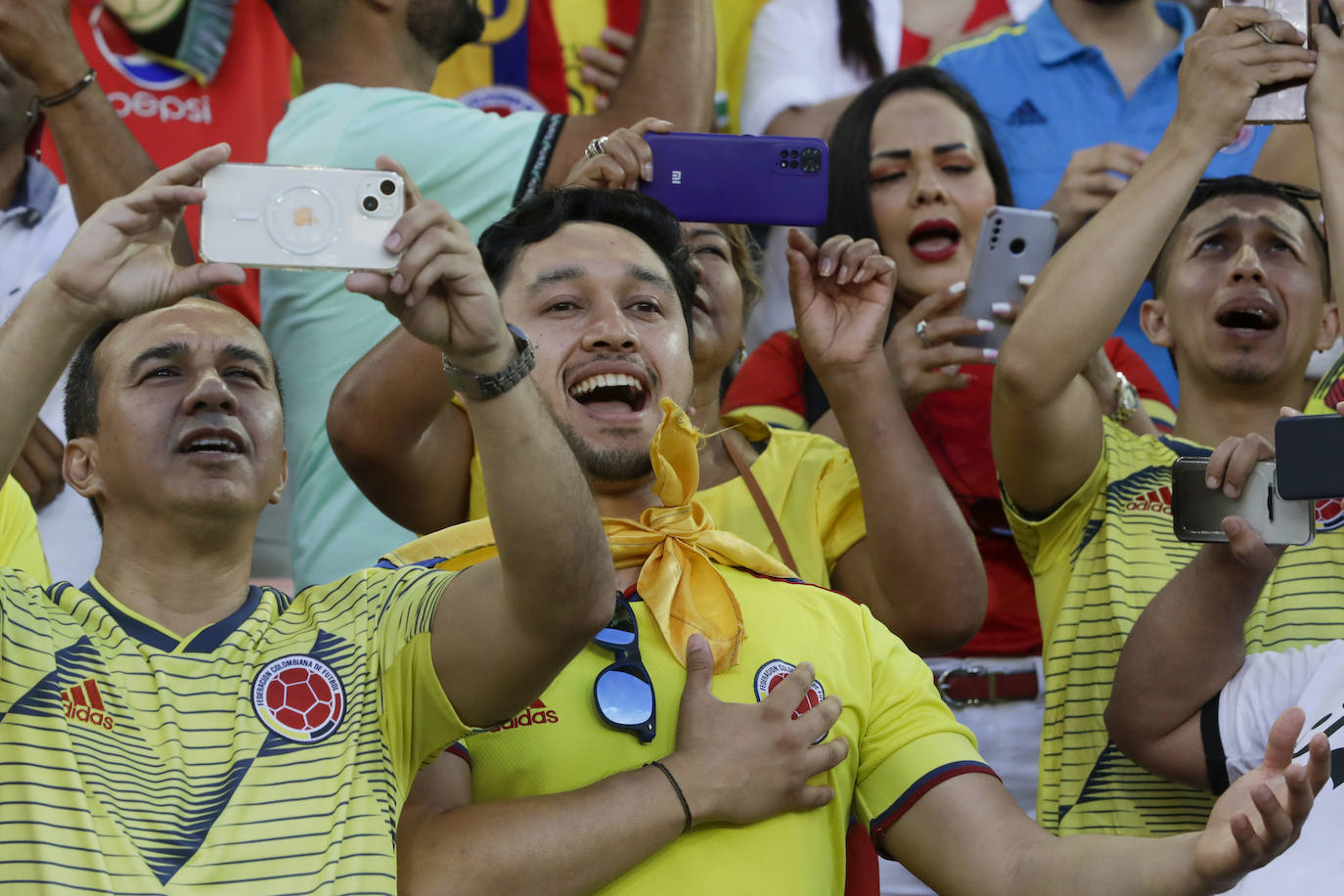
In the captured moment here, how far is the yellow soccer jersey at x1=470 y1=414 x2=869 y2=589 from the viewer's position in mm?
3293

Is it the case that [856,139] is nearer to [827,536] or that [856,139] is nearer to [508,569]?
[827,536]

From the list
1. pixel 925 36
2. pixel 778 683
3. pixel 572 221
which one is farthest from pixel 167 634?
pixel 925 36

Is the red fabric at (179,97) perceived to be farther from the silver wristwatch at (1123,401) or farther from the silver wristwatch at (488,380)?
the silver wristwatch at (488,380)

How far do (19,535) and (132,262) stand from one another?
43.6 inches

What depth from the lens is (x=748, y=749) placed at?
8.25ft

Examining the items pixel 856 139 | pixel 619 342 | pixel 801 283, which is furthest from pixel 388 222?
pixel 856 139

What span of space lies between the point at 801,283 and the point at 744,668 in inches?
37.5

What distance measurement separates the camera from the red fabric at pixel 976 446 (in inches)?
147

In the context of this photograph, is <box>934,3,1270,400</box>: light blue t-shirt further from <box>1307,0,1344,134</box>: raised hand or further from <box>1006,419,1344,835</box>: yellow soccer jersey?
<box>1307,0,1344,134</box>: raised hand

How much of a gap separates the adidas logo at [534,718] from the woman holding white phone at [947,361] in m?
1.30

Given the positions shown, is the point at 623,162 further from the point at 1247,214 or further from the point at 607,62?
the point at 1247,214

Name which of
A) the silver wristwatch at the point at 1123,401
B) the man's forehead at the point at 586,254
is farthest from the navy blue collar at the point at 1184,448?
the man's forehead at the point at 586,254

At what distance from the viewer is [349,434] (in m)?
3.18

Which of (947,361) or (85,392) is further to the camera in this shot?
(947,361)
